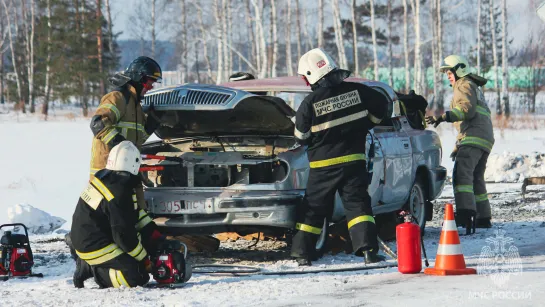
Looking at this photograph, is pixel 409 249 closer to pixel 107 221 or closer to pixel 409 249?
pixel 409 249

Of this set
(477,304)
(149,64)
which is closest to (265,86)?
(149,64)

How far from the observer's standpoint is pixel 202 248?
9062 millimetres

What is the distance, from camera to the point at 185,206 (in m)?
8.07

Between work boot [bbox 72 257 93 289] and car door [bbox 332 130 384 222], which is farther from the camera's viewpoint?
car door [bbox 332 130 384 222]

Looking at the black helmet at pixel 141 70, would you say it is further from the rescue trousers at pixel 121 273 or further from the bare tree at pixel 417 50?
the bare tree at pixel 417 50

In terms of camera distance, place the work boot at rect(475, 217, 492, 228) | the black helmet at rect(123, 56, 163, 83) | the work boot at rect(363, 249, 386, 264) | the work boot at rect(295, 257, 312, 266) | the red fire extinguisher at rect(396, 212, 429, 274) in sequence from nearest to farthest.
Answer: the red fire extinguisher at rect(396, 212, 429, 274) < the work boot at rect(363, 249, 386, 264) < the work boot at rect(295, 257, 312, 266) < the black helmet at rect(123, 56, 163, 83) < the work boot at rect(475, 217, 492, 228)

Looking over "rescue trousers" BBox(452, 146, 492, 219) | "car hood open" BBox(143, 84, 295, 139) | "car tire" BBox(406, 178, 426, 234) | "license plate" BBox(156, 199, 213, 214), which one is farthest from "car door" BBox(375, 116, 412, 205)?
"license plate" BBox(156, 199, 213, 214)

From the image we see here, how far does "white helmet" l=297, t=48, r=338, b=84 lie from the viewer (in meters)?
7.87

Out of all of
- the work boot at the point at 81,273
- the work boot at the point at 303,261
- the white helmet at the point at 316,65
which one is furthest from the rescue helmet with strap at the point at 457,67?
the work boot at the point at 81,273

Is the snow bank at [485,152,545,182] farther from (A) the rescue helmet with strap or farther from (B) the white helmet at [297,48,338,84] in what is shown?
(B) the white helmet at [297,48,338,84]

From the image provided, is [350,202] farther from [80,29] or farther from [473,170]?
[80,29]

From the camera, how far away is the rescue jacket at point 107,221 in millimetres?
6832

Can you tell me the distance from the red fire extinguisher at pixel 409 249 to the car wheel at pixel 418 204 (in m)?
2.59

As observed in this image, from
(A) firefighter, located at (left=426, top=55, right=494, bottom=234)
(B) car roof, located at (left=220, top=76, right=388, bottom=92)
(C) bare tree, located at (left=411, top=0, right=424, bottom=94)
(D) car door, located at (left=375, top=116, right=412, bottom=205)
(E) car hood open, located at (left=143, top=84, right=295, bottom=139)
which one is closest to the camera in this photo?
(E) car hood open, located at (left=143, top=84, right=295, bottom=139)
